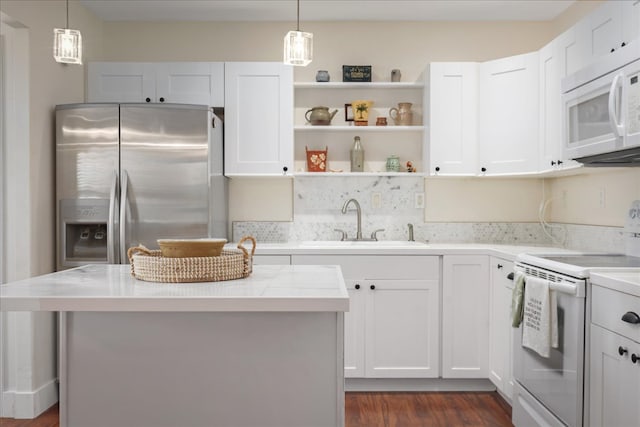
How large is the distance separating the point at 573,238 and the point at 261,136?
2.24 metres

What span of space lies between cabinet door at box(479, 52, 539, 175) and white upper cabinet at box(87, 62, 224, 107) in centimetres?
184

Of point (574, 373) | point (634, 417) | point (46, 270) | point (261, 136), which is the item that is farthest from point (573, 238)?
point (46, 270)

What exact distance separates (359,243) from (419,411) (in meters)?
1.16

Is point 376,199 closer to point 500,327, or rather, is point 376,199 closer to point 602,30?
point 500,327

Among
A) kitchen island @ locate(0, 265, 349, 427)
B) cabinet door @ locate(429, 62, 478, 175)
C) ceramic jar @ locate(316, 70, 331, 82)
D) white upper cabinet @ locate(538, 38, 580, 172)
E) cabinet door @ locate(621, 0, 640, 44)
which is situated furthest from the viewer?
ceramic jar @ locate(316, 70, 331, 82)

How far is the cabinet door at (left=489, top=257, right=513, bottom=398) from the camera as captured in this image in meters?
3.05

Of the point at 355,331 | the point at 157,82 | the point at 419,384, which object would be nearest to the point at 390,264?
the point at 355,331

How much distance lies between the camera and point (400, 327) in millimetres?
3340

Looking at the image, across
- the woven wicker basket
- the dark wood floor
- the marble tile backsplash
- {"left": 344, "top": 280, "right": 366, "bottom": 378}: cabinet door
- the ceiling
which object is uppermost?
the ceiling

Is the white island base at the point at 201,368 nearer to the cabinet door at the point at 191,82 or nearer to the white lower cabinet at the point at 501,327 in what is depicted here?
the white lower cabinet at the point at 501,327

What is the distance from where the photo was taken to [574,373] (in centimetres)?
219

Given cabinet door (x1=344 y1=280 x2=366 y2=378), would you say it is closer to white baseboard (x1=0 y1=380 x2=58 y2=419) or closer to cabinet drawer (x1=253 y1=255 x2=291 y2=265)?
cabinet drawer (x1=253 y1=255 x2=291 y2=265)

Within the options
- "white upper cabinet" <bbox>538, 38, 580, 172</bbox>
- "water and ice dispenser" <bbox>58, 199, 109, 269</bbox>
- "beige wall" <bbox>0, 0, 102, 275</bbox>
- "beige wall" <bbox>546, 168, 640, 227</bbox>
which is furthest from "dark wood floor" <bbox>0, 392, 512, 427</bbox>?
"white upper cabinet" <bbox>538, 38, 580, 172</bbox>

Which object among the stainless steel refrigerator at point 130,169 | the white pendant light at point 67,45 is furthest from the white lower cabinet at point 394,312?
the white pendant light at point 67,45
